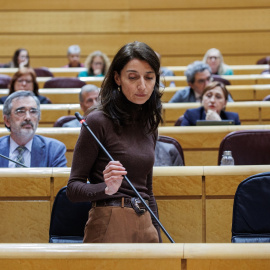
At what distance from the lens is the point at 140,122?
1.46 m

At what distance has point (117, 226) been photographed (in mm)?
1365

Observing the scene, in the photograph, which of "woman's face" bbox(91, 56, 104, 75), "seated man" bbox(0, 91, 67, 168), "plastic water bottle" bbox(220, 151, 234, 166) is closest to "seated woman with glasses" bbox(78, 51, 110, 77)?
"woman's face" bbox(91, 56, 104, 75)

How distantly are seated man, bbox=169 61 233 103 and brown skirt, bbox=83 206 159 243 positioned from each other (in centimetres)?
259

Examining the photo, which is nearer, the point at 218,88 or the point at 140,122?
the point at 140,122

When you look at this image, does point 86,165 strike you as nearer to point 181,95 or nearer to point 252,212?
point 252,212

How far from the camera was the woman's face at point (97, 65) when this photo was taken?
200 inches

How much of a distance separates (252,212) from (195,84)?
2405 mm

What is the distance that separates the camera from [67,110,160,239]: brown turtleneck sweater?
4.48 feet

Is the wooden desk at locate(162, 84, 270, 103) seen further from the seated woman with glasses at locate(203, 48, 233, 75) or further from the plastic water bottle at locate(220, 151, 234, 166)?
the plastic water bottle at locate(220, 151, 234, 166)

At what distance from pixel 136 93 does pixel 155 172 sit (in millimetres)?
579

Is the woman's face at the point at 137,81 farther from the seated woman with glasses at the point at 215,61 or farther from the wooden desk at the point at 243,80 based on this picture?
the seated woman with glasses at the point at 215,61

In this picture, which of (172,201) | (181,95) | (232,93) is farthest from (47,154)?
(232,93)
